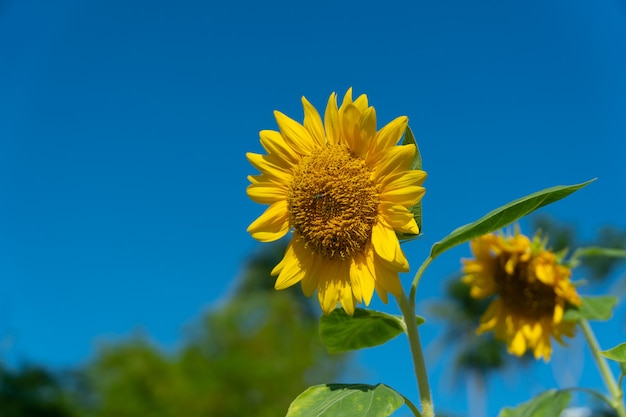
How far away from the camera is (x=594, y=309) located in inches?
73.9

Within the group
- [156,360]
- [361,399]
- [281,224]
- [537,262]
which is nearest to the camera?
[361,399]

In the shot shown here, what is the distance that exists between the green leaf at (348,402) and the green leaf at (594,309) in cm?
93

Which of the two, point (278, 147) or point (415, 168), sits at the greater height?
point (278, 147)

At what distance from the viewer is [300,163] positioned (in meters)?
1.42

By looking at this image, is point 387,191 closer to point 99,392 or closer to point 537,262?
point 537,262

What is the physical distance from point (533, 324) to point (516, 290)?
0.40ft

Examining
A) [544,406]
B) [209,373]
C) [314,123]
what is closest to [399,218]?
[314,123]

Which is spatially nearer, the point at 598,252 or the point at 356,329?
the point at 356,329

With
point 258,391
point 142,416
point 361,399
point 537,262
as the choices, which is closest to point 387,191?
point 361,399

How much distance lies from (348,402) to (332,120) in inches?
22.3

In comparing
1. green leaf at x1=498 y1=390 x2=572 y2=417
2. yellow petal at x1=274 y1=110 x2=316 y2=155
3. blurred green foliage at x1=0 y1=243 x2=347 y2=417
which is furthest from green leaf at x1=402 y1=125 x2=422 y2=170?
blurred green foliage at x1=0 y1=243 x2=347 y2=417

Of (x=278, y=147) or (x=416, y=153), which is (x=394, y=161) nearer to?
(x=416, y=153)

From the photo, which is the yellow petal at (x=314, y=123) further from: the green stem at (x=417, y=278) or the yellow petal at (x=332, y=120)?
the green stem at (x=417, y=278)

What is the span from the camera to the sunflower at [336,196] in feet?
4.22
